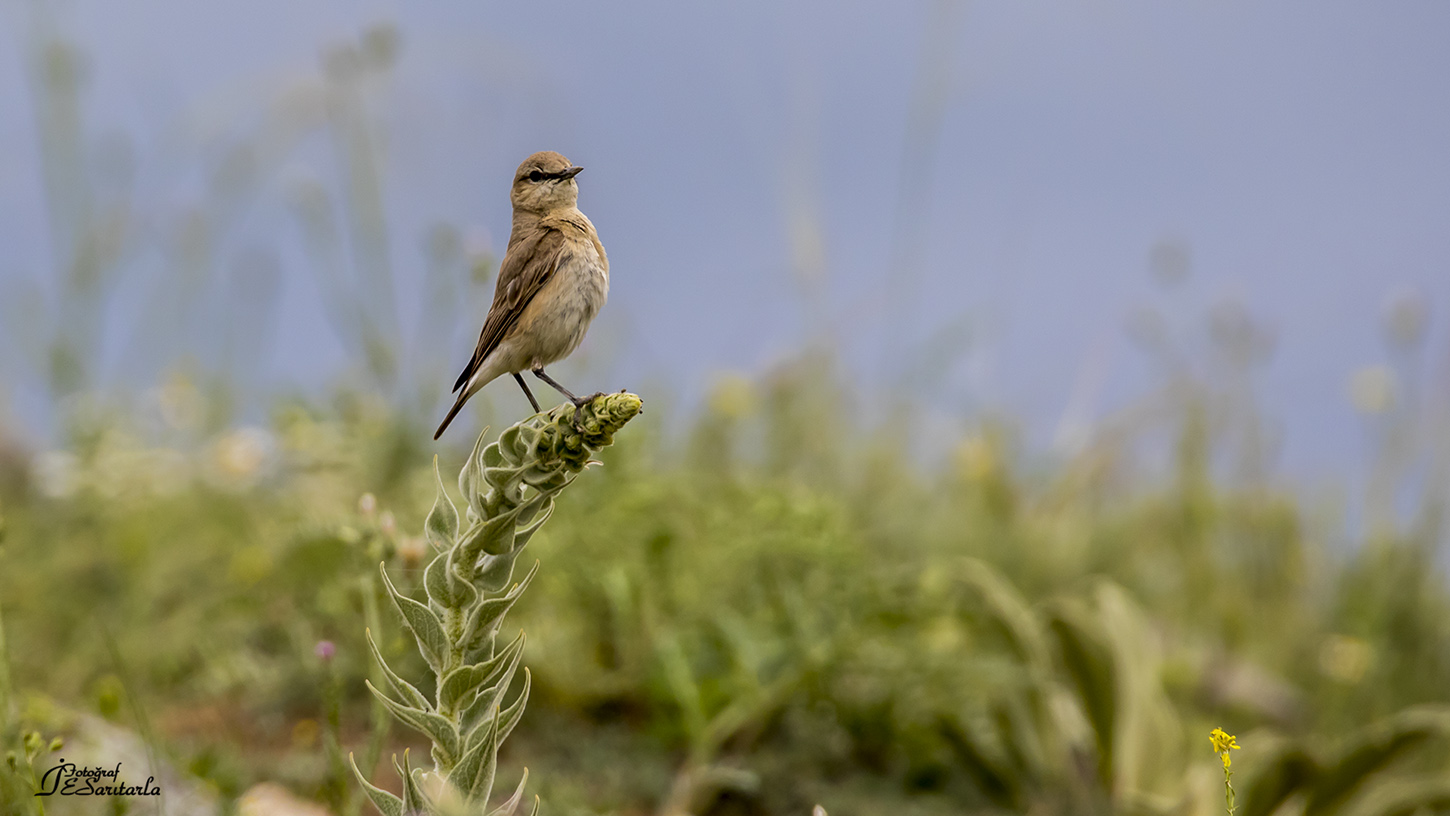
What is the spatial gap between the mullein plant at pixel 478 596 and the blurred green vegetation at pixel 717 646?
2.32ft

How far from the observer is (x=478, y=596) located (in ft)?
5.53

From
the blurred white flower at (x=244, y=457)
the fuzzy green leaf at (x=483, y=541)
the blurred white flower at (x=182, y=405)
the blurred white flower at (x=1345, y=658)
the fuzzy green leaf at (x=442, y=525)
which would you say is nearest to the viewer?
the fuzzy green leaf at (x=483, y=541)

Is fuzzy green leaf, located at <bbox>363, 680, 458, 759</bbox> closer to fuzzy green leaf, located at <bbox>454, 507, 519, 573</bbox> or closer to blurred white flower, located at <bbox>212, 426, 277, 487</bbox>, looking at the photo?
fuzzy green leaf, located at <bbox>454, 507, 519, 573</bbox>

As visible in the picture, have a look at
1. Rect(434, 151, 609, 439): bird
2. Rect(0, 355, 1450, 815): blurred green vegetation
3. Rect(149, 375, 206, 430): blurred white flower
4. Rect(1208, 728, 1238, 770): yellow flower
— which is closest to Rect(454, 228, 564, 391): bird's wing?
Rect(434, 151, 609, 439): bird

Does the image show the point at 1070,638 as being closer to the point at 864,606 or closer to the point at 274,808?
the point at 864,606

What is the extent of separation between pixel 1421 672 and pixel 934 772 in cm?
348

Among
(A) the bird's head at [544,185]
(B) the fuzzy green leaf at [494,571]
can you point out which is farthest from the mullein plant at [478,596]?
(A) the bird's head at [544,185]

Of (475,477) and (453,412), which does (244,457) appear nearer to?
(453,412)

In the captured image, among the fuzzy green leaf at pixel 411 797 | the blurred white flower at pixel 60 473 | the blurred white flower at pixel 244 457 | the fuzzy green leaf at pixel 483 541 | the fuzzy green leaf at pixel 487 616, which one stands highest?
the blurred white flower at pixel 60 473

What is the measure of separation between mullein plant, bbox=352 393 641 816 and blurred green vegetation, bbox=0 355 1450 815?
0.71 meters

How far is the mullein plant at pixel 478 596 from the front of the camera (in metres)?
1.62

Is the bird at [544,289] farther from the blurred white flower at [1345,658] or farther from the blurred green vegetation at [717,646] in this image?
the blurred white flower at [1345,658]

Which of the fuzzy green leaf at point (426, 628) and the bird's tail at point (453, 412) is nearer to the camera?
the fuzzy green leaf at point (426, 628)

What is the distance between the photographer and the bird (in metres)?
2.36
